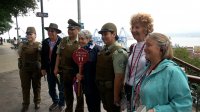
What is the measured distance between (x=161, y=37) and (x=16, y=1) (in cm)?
1521

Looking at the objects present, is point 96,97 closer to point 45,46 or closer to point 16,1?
point 45,46

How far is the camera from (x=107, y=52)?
368 centimetres

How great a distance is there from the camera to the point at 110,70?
144 inches

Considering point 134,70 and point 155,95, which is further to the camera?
point 134,70

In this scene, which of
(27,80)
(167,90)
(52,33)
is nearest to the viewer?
(167,90)

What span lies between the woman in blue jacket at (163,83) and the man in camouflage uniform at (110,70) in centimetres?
116

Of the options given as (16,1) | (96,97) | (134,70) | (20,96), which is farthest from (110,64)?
(16,1)

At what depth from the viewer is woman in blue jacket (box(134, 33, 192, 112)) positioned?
2.04m

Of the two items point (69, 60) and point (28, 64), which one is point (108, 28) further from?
point (28, 64)

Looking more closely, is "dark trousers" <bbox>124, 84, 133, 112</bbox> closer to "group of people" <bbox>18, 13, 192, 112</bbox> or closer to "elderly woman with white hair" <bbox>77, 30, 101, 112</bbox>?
"group of people" <bbox>18, 13, 192, 112</bbox>

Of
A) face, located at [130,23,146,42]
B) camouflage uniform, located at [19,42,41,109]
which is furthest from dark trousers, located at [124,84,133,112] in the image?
camouflage uniform, located at [19,42,41,109]

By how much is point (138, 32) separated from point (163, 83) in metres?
1.05

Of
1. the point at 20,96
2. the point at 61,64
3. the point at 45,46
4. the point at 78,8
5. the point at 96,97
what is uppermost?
the point at 78,8

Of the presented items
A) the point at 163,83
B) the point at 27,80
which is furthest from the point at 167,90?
the point at 27,80
